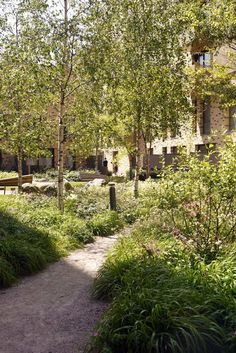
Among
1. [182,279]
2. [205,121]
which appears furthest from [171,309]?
[205,121]

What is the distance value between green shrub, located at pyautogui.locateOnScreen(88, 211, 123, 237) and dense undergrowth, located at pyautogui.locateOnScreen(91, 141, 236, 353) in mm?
2941

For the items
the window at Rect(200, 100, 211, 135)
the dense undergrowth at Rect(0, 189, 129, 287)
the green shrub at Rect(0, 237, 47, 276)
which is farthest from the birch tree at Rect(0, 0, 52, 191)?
the window at Rect(200, 100, 211, 135)

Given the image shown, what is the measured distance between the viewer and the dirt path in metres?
4.93

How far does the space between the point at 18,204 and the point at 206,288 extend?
29.2ft

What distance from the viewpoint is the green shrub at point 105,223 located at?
11.7 metres

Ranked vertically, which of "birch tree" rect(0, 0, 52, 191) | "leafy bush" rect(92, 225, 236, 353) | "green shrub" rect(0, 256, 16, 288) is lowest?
"green shrub" rect(0, 256, 16, 288)

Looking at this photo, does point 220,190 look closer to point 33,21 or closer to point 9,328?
point 9,328

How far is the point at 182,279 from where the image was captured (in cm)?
545

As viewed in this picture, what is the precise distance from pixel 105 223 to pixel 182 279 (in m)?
6.71

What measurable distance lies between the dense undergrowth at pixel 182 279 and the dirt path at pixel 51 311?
44 centimetres

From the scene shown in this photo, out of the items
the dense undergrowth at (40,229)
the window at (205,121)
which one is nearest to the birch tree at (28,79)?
the dense undergrowth at (40,229)

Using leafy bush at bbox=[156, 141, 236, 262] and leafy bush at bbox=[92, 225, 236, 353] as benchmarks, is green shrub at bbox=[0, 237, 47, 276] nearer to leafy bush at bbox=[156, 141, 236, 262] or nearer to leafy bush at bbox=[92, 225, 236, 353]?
leafy bush at bbox=[92, 225, 236, 353]

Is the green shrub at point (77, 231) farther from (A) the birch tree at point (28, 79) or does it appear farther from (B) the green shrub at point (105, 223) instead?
(A) the birch tree at point (28, 79)

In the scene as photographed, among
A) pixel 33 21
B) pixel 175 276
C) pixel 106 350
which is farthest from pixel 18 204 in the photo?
pixel 106 350
